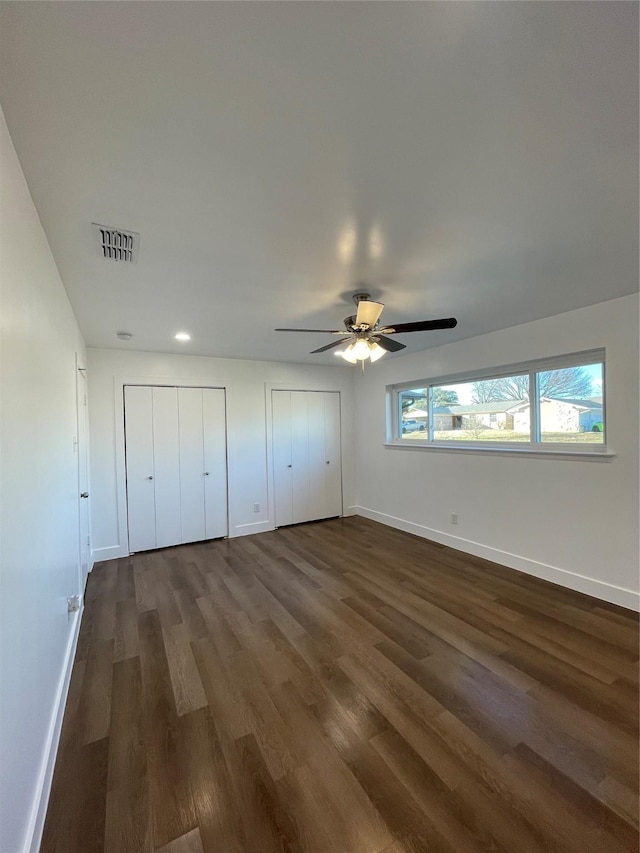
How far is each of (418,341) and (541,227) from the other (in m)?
2.25

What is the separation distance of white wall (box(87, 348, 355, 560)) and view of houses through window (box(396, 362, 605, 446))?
4.66ft

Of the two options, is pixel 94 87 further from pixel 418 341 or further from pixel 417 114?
pixel 418 341

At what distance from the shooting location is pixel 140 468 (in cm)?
421

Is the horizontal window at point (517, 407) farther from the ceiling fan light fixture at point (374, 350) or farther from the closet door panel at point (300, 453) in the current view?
the ceiling fan light fixture at point (374, 350)

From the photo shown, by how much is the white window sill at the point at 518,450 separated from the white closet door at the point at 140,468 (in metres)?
3.21

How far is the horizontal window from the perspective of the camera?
3070mm

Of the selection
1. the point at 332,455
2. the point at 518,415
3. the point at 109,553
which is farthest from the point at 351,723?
the point at 332,455

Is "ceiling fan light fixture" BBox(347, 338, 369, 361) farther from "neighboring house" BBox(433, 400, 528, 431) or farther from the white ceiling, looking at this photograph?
"neighboring house" BBox(433, 400, 528, 431)

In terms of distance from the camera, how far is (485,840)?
124cm

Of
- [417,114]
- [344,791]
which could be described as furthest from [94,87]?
[344,791]

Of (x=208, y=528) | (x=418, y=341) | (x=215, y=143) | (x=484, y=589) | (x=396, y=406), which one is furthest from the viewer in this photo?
(x=396, y=406)

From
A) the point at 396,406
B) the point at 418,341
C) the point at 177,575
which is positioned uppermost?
the point at 418,341

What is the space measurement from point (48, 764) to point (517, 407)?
4179 mm

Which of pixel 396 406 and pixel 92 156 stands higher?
pixel 92 156
